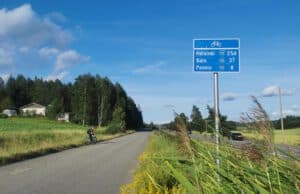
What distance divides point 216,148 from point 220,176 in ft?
1.80

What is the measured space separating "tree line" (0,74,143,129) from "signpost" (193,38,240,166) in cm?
9526

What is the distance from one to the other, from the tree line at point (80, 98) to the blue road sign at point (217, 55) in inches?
3751

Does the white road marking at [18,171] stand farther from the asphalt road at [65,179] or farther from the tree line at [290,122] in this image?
the tree line at [290,122]

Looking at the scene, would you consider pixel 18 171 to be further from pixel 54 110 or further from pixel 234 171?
pixel 54 110

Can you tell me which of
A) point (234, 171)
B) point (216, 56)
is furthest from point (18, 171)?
point (234, 171)

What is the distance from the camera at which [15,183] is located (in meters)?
14.3

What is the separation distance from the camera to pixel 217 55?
39.4 ft

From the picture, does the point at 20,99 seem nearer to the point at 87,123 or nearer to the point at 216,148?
the point at 87,123

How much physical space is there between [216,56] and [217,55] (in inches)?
1.4

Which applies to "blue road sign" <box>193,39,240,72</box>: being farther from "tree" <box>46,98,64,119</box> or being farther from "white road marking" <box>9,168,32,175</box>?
"tree" <box>46,98,64,119</box>

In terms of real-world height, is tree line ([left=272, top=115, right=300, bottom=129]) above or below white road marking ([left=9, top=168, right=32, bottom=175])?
above

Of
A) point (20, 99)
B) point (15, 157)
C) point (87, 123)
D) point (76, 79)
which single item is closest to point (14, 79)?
point (20, 99)

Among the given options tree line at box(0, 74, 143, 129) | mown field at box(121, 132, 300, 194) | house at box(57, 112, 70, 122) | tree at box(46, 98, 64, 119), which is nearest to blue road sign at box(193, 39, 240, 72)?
mown field at box(121, 132, 300, 194)

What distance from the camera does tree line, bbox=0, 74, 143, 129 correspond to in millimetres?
133125
